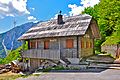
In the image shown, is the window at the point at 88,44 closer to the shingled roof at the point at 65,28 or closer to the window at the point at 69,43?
the window at the point at 69,43

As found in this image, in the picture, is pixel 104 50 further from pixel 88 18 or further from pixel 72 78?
pixel 72 78

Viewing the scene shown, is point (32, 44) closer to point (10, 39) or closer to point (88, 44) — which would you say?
point (88, 44)

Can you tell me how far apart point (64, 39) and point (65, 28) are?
48.7 inches

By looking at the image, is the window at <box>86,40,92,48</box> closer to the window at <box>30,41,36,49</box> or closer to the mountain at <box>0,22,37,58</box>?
the window at <box>30,41,36,49</box>

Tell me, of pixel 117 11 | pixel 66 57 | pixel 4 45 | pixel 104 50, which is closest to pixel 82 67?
pixel 66 57

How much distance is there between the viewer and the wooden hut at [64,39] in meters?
25.0

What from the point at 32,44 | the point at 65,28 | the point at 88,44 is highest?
the point at 65,28

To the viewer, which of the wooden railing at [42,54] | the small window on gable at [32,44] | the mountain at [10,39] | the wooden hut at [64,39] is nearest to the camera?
the wooden hut at [64,39]

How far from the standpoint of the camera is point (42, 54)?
28.6 meters

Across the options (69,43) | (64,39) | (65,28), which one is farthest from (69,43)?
(65,28)

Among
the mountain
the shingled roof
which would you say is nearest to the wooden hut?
the shingled roof

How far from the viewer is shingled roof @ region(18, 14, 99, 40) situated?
24616 millimetres

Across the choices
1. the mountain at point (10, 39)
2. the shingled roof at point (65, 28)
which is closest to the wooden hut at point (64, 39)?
the shingled roof at point (65, 28)

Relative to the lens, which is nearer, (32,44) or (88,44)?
(88,44)
